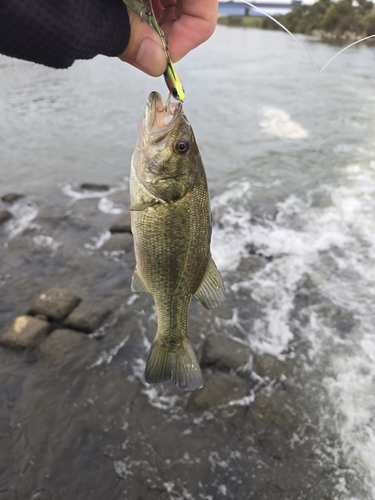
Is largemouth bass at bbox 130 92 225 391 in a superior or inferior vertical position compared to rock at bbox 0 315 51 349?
superior

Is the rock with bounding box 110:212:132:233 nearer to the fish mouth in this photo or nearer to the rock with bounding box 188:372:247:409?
the rock with bounding box 188:372:247:409

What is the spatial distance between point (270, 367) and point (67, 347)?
2.72m

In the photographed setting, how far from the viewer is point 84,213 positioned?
8.47m

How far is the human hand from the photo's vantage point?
6.42 feet

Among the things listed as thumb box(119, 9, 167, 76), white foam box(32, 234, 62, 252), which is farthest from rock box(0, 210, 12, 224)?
thumb box(119, 9, 167, 76)

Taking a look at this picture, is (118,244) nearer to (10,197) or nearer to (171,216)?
(10,197)

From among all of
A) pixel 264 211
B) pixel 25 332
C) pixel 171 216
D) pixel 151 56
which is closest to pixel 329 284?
pixel 264 211

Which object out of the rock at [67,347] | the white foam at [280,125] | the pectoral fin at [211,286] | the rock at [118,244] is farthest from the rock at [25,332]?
the white foam at [280,125]

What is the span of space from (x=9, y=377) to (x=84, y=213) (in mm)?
4460

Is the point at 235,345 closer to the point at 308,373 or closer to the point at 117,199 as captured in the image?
the point at 308,373

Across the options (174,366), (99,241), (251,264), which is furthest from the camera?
(99,241)

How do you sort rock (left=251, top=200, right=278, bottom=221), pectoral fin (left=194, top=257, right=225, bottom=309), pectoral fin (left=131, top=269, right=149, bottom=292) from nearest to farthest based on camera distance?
pectoral fin (left=194, top=257, right=225, bottom=309) → pectoral fin (left=131, top=269, right=149, bottom=292) → rock (left=251, top=200, right=278, bottom=221)

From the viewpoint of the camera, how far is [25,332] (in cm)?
505

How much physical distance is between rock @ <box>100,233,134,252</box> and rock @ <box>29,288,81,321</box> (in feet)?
5.70
